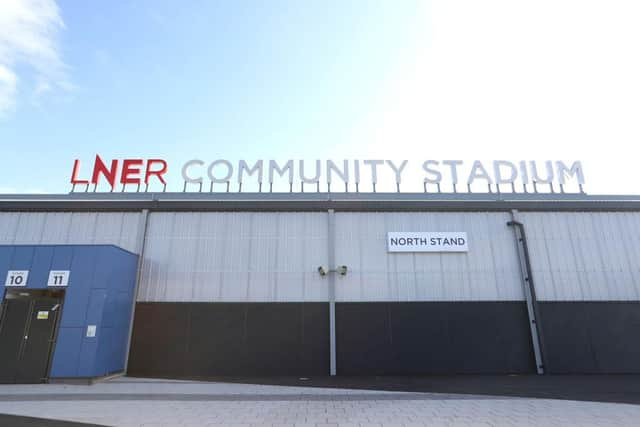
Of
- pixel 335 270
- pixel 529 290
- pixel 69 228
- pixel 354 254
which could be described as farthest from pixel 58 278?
pixel 529 290

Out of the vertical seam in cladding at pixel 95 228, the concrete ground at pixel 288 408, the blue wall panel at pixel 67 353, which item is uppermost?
the vertical seam in cladding at pixel 95 228

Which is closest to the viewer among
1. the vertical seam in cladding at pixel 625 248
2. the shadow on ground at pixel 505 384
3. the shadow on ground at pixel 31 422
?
the shadow on ground at pixel 31 422

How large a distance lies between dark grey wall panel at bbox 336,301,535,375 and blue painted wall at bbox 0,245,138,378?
9.71m

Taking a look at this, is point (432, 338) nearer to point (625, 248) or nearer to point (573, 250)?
point (573, 250)

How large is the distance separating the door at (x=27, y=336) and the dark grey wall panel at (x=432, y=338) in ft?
38.4

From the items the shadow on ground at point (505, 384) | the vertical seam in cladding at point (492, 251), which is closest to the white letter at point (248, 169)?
the shadow on ground at point (505, 384)

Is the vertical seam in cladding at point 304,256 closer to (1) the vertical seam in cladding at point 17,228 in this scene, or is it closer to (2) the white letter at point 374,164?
(2) the white letter at point 374,164

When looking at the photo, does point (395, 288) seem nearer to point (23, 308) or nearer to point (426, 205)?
point (426, 205)

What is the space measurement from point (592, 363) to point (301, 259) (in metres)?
14.1

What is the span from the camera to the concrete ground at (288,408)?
25.2ft

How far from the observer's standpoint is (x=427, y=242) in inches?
653

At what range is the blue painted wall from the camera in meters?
12.6

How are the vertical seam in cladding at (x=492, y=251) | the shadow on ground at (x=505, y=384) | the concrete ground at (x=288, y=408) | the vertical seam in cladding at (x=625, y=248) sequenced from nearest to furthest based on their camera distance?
the concrete ground at (x=288, y=408) < the shadow on ground at (x=505, y=384) < the vertical seam in cladding at (x=625, y=248) < the vertical seam in cladding at (x=492, y=251)

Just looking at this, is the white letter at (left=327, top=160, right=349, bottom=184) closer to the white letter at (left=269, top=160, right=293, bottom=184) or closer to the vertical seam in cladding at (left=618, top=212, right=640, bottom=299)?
the white letter at (left=269, top=160, right=293, bottom=184)
